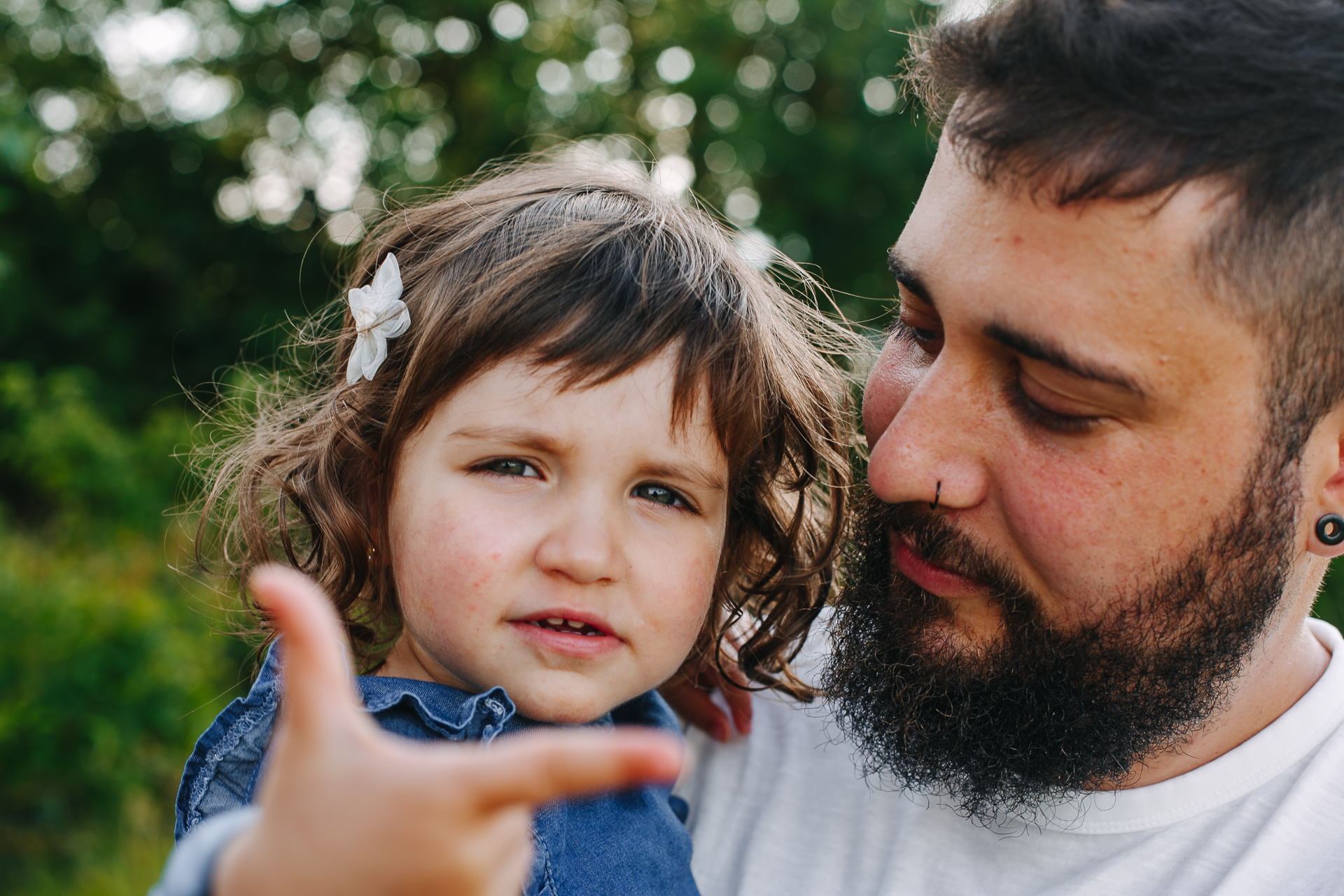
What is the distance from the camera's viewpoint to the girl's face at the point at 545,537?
5.47ft

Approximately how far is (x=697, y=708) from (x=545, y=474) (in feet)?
2.54

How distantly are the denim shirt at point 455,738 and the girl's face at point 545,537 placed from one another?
0.24 ft

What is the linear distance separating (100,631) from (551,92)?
6012mm

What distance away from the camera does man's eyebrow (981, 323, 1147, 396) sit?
4.95ft

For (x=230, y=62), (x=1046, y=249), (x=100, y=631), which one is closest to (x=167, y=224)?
(x=230, y=62)

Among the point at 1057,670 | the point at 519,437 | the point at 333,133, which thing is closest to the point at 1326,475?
the point at 1057,670

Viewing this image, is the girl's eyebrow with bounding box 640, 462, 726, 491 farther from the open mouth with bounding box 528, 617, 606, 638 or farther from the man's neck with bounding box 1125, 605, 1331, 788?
the man's neck with bounding box 1125, 605, 1331, 788

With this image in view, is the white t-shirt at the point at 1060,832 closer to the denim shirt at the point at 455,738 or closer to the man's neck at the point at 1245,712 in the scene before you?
the man's neck at the point at 1245,712

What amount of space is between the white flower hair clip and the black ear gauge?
1617 millimetres

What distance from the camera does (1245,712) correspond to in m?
1.78

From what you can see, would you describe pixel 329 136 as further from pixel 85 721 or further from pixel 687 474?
pixel 687 474

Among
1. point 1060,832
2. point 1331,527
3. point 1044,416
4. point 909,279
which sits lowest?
point 1060,832

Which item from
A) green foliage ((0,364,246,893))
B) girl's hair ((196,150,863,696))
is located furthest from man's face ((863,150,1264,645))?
green foliage ((0,364,246,893))

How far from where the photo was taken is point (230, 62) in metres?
8.62
